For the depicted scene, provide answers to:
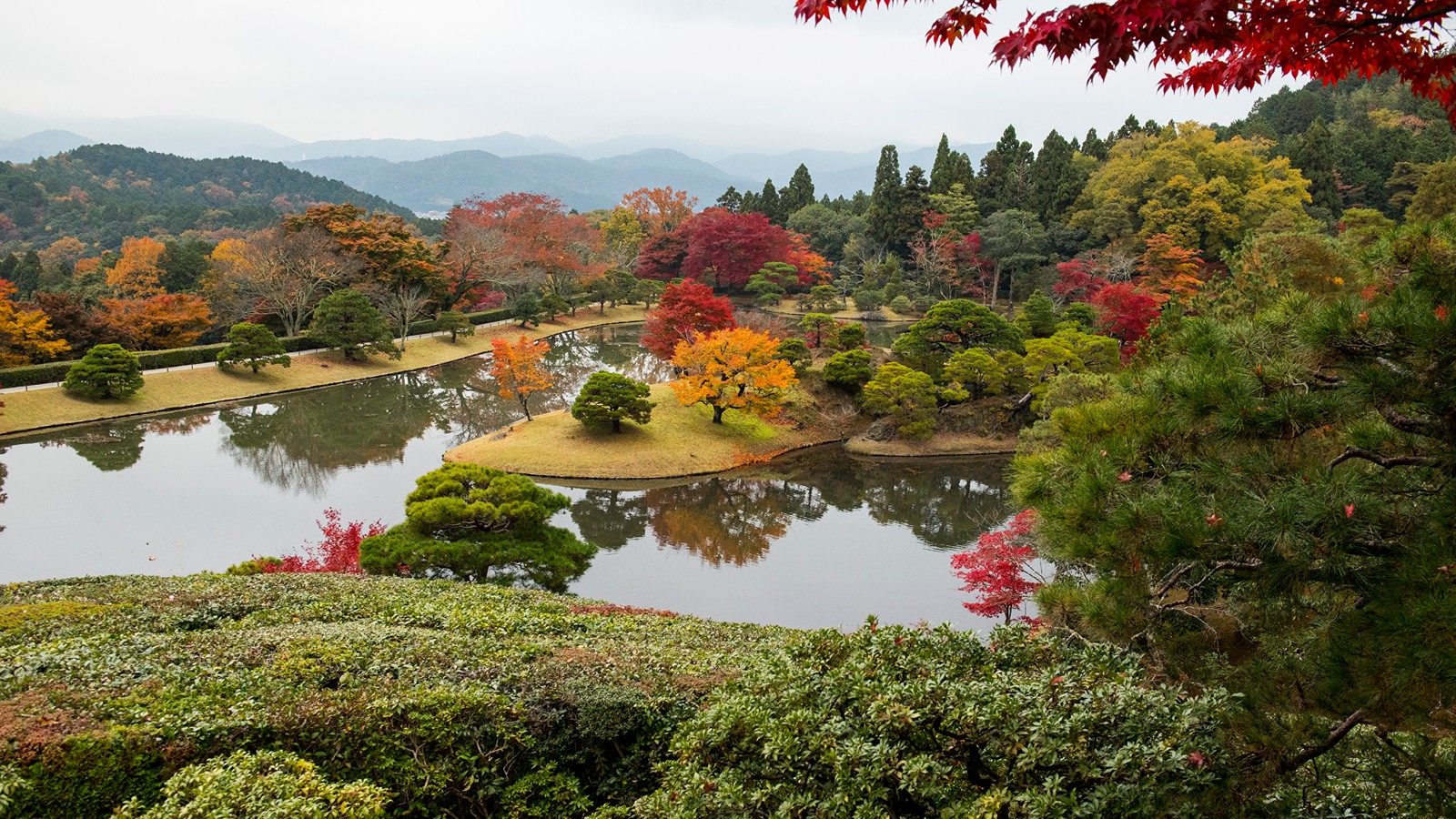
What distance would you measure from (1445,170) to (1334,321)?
32055 mm

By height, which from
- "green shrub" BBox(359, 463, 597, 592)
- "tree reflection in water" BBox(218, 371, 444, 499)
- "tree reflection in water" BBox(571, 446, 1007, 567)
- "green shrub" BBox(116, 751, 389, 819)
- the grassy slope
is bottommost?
"tree reflection in water" BBox(571, 446, 1007, 567)

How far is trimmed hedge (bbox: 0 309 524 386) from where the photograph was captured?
18.4 m

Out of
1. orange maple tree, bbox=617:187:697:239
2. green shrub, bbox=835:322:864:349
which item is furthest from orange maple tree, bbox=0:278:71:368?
orange maple tree, bbox=617:187:697:239

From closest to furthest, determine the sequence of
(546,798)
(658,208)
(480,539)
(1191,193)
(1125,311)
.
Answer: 1. (546,798)
2. (480,539)
3. (1125,311)
4. (1191,193)
5. (658,208)

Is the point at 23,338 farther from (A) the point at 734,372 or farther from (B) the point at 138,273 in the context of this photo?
(A) the point at 734,372

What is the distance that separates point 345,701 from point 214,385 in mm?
21115

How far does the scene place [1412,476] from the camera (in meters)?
2.89

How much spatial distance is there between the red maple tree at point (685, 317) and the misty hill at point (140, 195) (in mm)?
41839

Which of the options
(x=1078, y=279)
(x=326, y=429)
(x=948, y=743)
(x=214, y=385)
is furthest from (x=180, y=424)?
(x=1078, y=279)

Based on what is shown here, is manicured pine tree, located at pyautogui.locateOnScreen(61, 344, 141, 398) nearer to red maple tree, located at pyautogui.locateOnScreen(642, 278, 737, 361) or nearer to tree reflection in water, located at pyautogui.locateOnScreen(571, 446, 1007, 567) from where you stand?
tree reflection in water, located at pyautogui.locateOnScreen(571, 446, 1007, 567)

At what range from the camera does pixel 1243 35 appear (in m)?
2.29

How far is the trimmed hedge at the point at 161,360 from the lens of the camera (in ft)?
60.3

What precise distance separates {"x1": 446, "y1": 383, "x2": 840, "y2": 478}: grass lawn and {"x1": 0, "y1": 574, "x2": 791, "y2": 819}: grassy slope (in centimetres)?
1046

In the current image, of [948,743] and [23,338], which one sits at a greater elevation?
[948,743]
